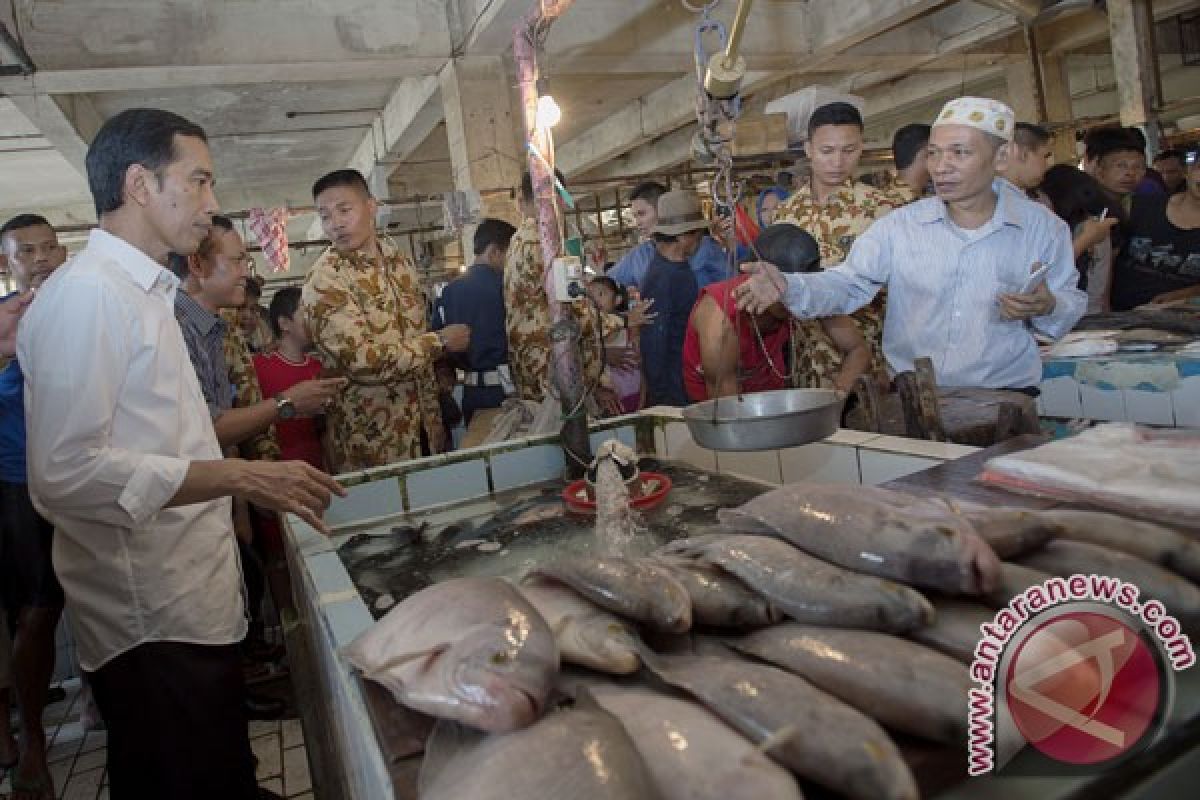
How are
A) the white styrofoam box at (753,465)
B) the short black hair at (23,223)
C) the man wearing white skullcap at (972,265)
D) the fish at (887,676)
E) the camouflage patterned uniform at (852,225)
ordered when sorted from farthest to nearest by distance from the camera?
the short black hair at (23,223), the camouflage patterned uniform at (852,225), the man wearing white skullcap at (972,265), the white styrofoam box at (753,465), the fish at (887,676)

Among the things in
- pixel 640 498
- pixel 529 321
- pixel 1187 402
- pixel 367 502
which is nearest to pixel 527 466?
pixel 367 502

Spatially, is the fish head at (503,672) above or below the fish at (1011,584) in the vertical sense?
above

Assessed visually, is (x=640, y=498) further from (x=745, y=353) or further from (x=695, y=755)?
(x=695, y=755)

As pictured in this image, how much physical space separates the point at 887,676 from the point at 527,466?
2.33m

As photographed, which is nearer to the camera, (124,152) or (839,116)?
(124,152)

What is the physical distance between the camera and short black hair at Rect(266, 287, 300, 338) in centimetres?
484

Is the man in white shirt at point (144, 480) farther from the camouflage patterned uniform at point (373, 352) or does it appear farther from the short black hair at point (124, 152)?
the camouflage patterned uniform at point (373, 352)

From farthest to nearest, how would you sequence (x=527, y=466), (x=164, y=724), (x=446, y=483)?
(x=527, y=466) < (x=446, y=483) < (x=164, y=724)

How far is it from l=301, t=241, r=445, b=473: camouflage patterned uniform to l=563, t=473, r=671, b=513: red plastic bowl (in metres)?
1.63

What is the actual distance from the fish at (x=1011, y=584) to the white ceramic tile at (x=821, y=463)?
125 cm

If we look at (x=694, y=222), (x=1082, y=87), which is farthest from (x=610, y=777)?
(x=1082, y=87)

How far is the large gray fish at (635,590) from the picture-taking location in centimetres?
118

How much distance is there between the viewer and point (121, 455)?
204 centimetres

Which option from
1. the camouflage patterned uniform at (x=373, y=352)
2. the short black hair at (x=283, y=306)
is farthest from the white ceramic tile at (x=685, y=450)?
the short black hair at (x=283, y=306)
